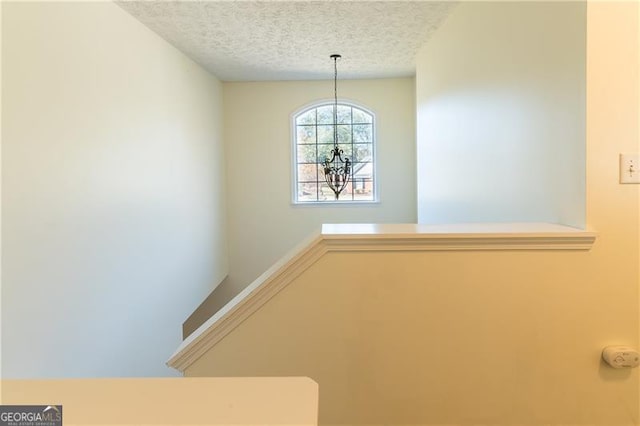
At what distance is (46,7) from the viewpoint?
6.51ft

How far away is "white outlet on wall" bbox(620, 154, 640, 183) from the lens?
1475 mm

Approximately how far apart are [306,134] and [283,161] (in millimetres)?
507

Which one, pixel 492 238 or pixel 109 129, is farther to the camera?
pixel 109 129

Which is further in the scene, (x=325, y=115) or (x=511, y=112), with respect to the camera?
(x=325, y=115)

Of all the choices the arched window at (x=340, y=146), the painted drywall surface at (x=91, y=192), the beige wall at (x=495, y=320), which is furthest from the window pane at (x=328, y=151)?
the beige wall at (x=495, y=320)

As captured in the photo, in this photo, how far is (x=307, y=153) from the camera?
5.46m

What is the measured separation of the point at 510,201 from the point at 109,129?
8.30ft

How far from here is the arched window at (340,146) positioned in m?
5.41

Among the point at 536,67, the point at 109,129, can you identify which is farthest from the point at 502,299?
the point at 109,129

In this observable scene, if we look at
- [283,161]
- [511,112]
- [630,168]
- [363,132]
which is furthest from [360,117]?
[630,168]

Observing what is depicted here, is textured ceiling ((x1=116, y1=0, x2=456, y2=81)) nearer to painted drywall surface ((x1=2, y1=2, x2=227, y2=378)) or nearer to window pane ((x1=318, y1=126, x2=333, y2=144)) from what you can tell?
painted drywall surface ((x1=2, y1=2, x2=227, y2=378))

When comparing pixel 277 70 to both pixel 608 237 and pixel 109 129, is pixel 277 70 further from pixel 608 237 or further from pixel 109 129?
pixel 608 237

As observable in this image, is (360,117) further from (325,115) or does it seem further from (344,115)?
(325,115)

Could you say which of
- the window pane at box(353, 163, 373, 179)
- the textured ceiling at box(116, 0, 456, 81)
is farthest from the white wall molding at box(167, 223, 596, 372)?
the window pane at box(353, 163, 373, 179)
